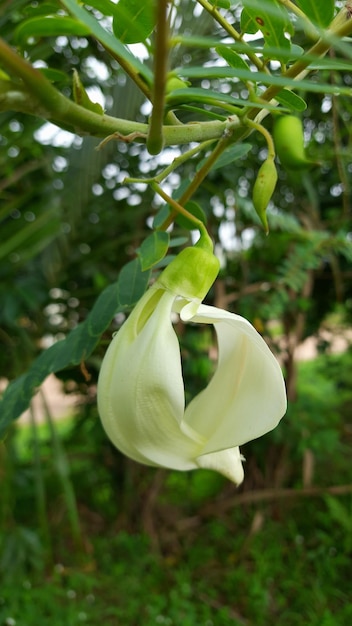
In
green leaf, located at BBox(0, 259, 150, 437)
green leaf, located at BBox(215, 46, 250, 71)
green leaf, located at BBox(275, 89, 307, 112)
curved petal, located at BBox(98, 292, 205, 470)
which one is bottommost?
green leaf, located at BBox(0, 259, 150, 437)

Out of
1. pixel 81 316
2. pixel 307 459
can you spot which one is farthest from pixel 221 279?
pixel 307 459

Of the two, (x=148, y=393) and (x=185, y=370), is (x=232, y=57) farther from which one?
(x=185, y=370)

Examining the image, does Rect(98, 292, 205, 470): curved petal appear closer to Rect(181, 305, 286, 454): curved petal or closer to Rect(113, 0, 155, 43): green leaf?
Rect(181, 305, 286, 454): curved petal

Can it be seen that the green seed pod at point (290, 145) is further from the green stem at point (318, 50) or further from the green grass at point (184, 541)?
the green grass at point (184, 541)

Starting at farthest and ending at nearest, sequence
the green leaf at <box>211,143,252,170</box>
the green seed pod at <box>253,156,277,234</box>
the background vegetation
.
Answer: the background vegetation, the green leaf at <box>211,143,252,170</box>, the green seed pod at <box>253,156,277,234</box>

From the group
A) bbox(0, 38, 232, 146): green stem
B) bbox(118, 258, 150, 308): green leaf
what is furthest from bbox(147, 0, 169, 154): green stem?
bbox(118, 258, 150, 308): green leaf

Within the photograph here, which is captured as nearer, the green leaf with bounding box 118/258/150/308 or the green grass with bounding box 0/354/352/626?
the green leaf with bounding box 118/258/150/308
